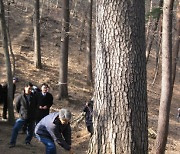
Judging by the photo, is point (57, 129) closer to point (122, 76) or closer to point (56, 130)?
point (56, 130)

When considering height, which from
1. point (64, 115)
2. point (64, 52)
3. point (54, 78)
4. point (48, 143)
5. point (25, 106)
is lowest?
point (54, 78)

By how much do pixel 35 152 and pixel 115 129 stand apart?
431 cm

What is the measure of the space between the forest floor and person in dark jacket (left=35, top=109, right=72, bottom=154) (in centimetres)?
179

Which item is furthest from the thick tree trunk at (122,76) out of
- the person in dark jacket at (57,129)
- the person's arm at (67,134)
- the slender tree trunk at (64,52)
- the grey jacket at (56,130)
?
the slender tree trunk at (64,52)

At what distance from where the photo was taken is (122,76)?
175 inches

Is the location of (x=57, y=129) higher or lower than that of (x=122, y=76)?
lower

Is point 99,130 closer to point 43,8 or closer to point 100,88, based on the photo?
point 100,88

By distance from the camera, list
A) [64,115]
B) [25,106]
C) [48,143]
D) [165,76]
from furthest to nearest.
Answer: [165,76] → [25,106] → [48,143] → [64,115]

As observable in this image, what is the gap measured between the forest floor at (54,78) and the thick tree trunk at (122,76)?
168 inches

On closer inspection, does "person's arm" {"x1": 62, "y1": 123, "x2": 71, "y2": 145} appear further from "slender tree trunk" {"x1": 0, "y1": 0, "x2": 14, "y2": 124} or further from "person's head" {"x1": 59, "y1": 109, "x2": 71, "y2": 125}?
"slender tree trunk" {"x1": 0, "y1": 0, "x2": 14, "y2": 124}

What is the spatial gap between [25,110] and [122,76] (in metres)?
4.33

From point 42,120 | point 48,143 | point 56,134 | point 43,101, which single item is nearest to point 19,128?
point 43,101

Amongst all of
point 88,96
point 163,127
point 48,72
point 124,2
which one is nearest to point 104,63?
point 124,2

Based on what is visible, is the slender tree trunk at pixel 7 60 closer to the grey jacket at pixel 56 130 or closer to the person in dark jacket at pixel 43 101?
the person in dark jacket at pixel 43 101
